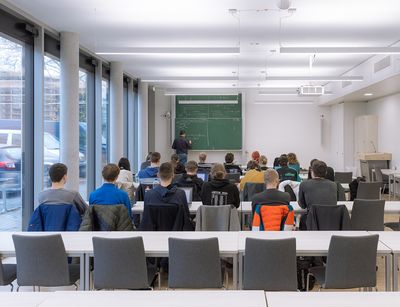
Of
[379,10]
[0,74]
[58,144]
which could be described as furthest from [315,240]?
[58,144]

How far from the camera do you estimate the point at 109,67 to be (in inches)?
405

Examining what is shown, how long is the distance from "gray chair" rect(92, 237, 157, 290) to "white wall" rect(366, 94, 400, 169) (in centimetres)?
920

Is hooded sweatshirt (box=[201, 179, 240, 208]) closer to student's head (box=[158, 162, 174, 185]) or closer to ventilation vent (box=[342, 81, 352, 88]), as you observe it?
student's head (box=[158, 162, 174, 185])

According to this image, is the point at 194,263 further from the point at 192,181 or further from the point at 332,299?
the point at 192,181

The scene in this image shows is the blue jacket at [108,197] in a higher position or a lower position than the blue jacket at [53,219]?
higher

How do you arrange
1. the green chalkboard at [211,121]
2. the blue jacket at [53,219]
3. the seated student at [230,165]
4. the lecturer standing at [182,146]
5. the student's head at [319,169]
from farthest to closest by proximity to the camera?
the green chalkboard at [211,121], the lecturer standing at [182,146], the seated student at [230,165], the student's head at [319,169], the blue jacket at [53,219]

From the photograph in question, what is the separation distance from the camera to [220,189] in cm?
506

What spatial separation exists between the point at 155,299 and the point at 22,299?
2.03 ft

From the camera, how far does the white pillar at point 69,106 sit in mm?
7391

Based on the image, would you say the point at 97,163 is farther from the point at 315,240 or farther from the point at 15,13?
the point at 315,240

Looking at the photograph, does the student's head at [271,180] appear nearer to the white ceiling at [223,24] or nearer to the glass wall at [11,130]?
the white ceiling at [223,24]

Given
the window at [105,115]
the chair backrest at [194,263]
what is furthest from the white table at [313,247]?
the window at [105,115]

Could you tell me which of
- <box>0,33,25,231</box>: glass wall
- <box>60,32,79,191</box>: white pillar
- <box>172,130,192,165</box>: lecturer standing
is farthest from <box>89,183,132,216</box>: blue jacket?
<box>172,130,192,165</box>: lecturer standing

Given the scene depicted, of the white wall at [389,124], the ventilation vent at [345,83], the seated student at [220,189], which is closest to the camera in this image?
the seated student at [220,189]
